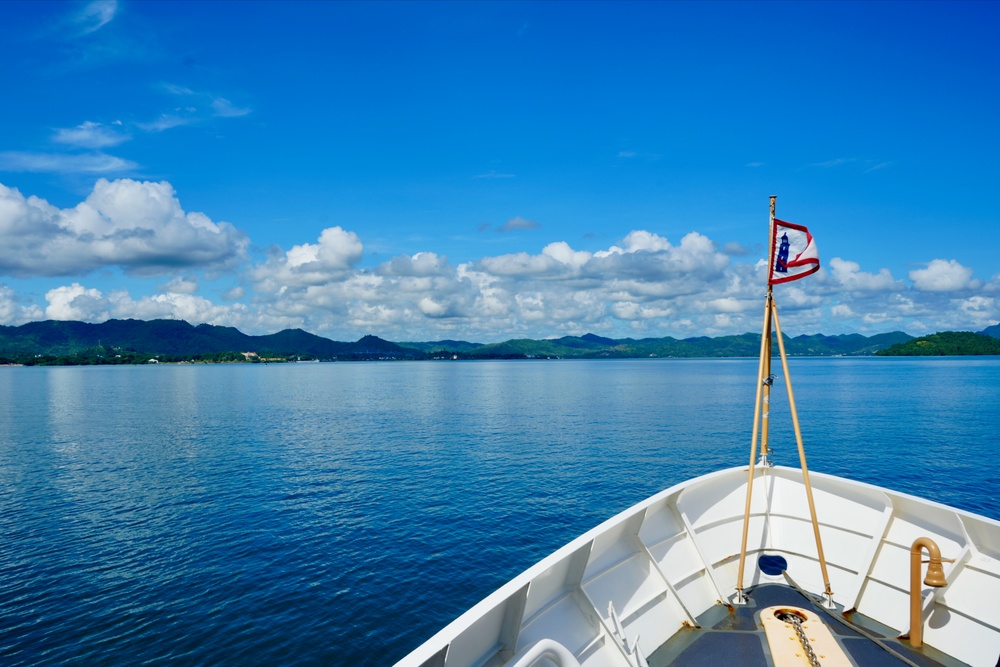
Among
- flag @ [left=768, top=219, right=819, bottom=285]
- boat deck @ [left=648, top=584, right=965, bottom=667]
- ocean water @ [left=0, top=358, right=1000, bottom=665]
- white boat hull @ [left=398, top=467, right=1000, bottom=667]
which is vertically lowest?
ocean water @ [left=0, top=358, right=1000, bottom=665]

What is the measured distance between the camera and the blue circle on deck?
13.0 metres

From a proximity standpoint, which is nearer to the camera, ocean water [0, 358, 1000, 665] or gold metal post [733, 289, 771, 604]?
gold metal post [733, 289, 771, 604]

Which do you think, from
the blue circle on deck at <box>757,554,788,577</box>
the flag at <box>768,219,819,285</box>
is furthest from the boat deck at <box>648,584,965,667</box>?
the flag at <box>768,219,819,285</box>

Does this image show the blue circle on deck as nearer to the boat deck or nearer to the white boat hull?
the white boat hull

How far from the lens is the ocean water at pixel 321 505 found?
1652 cm

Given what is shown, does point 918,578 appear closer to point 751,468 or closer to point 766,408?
point 751,468

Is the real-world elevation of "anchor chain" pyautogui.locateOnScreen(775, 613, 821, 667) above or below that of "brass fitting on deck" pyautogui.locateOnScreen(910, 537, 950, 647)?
below

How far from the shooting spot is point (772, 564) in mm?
13086

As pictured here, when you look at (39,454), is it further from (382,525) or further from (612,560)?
(612,560)

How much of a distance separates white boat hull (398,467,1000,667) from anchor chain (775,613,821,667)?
1550 mm

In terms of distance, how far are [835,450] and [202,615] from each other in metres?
45.8

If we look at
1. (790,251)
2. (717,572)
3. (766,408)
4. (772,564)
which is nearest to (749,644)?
(717,572)

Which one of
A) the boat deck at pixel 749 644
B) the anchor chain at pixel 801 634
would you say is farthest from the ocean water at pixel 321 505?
Result: the anchor chain at pixel 801 634

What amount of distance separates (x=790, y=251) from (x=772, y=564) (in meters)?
7.28
